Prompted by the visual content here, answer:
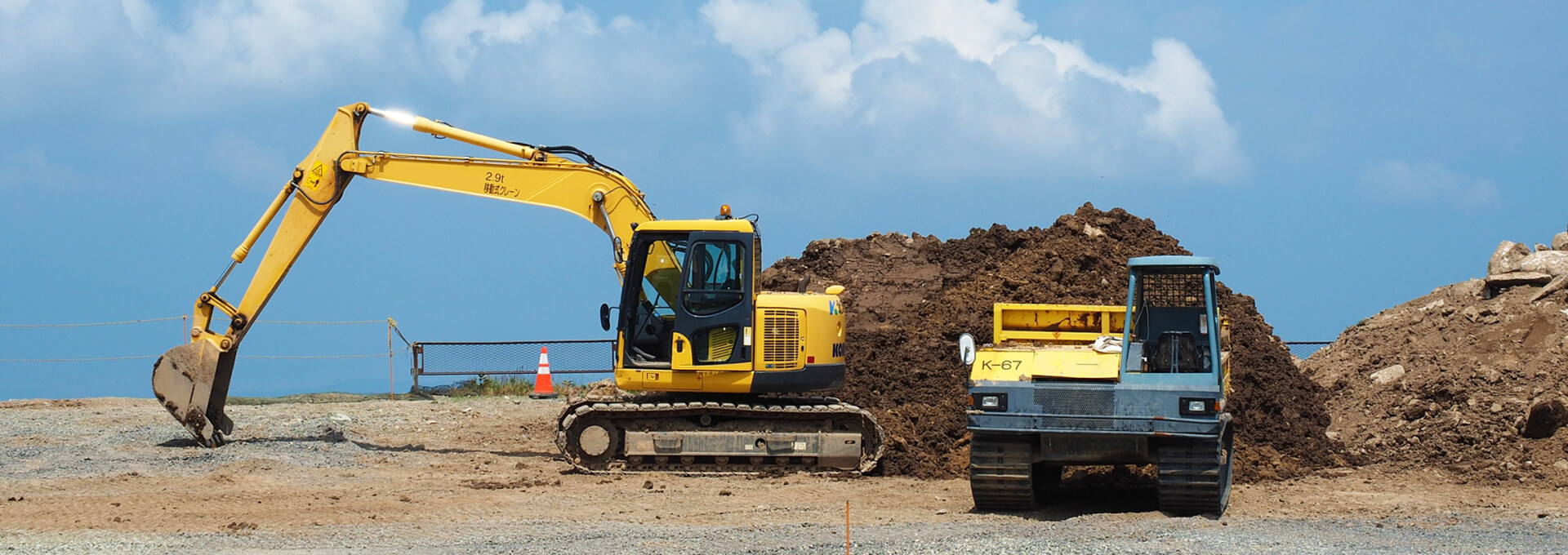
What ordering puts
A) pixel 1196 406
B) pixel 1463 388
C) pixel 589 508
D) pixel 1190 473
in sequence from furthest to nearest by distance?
1. pixel 1463 388
2. pixel 589 508
3. pixel 1190 473
4. pixel 1196 406

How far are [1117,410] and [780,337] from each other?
4.35 m

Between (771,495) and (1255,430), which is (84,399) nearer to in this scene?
(771,495)

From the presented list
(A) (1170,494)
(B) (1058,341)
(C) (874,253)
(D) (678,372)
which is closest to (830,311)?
(D) (678,372)

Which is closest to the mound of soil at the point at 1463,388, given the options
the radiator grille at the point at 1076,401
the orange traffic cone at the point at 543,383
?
the radiator grille at the point at 1076,401

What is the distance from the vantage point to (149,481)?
13.1 metres

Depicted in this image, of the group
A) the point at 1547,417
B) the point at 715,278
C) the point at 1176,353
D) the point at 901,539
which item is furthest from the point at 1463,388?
the point at 901,539

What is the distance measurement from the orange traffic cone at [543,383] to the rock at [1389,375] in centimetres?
1296

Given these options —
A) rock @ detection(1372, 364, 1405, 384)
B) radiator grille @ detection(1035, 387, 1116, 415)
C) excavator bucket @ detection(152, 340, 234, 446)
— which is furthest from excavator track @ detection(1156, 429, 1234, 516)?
excavator bucket @ detection(152, 340, 234, 446)

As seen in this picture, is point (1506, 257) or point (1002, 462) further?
point (1506, 257)

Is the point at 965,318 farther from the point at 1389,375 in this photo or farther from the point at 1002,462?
the point at 1002,462

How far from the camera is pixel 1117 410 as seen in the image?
10.3 metres

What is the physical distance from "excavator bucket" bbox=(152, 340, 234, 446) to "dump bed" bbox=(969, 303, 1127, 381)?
8.64 m

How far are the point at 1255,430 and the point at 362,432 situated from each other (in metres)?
10.9

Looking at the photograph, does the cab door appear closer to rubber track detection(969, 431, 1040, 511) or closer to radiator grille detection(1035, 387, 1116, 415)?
rubber track detection(969, 431, 1040, 511)
